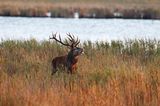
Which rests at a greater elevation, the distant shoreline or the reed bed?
the distant shoreline

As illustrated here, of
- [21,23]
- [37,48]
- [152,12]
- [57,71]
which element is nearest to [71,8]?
[152,12]

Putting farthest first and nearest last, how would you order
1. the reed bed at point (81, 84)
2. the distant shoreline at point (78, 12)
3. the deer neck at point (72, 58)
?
the distant shoreline at point (78, 12), the deer neck at point (72, 58), the reed bed at point (81, 84)

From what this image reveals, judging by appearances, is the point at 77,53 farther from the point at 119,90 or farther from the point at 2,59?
the point at 2,59

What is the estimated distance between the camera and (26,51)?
47.3ft

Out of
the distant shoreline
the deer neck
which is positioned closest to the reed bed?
the deer neck

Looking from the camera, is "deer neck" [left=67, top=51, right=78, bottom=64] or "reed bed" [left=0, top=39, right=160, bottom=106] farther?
"deer neck" [left=67, top=51, right=78, bottom=64]

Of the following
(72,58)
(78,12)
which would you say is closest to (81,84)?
(72,58)

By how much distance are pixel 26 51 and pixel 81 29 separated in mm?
17126

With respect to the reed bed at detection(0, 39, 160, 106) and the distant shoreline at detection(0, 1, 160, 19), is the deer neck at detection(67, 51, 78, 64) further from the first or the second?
the distant shoreline at detection(0, 1, 160, 19)

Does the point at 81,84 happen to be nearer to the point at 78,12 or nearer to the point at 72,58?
the point at 72,58

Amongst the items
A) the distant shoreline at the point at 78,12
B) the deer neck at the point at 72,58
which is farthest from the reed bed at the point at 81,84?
the distant shoreline at the point at 78,12

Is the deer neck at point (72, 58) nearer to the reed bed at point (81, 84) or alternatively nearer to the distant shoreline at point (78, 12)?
the reed bed at point (81, 84)

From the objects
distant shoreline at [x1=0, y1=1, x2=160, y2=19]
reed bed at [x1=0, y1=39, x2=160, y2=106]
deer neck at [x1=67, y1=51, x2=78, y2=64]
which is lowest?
reed bed at [x1=0, y1=39, x2=160, y2=106]

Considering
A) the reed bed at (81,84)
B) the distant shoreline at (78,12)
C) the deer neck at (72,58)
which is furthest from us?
the distant shoreline at (78,12)
